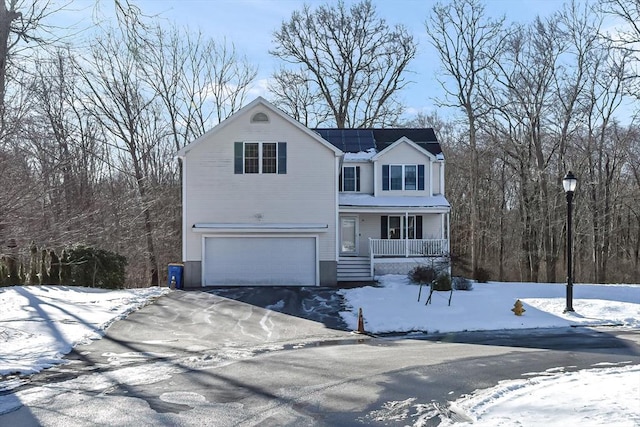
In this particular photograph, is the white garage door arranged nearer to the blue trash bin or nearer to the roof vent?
the blue trash bin

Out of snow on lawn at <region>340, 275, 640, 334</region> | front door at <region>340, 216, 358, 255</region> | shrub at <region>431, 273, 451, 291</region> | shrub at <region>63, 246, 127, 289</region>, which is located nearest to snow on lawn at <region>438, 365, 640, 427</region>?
snow on lawn at <region>340, 275, 640, 334</region>

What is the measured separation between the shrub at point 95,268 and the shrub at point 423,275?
12.4m

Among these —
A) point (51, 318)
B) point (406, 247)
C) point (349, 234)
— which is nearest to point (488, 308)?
point (406, 247)

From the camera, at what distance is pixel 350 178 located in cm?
3200

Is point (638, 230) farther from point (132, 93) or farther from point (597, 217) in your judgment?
point (132, 93)

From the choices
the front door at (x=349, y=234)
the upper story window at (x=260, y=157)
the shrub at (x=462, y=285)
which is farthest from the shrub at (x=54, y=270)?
the shrub at (x=462, y=285)

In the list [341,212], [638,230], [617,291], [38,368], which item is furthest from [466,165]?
[38,368]

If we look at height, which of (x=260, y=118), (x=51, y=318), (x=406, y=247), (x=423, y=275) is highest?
(x=260, y=118)

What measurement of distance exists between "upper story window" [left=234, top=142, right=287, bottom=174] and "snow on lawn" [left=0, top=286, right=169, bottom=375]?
604 centimetres

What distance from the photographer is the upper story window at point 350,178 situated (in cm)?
3193

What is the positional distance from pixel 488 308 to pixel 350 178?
42.7ft

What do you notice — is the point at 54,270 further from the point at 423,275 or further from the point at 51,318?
the point at 423,275

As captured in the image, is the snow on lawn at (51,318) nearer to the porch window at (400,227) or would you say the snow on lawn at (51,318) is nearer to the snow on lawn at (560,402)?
the snow on lawn at (560,402)

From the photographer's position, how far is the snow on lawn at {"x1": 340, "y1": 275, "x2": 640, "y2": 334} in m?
18.4
